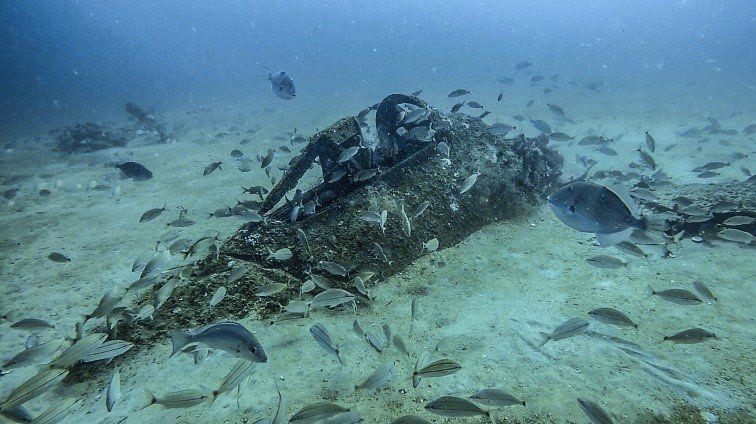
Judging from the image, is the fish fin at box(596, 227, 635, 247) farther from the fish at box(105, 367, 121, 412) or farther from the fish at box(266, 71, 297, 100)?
the fish at box(266, 71, 297, 100)

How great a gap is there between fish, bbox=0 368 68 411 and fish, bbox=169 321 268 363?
4.07ft

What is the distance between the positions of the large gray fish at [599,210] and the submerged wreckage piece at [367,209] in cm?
198

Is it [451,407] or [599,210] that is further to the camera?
[599,210]

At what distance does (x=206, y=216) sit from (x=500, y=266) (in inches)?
281

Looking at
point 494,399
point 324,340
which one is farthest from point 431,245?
point 494,399

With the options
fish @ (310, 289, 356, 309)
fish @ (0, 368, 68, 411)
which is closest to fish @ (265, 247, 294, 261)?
fish @ (310, 289, 356, 309)

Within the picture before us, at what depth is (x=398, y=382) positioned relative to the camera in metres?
3.35

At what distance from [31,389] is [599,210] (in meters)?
5.11

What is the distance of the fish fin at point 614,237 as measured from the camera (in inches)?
124

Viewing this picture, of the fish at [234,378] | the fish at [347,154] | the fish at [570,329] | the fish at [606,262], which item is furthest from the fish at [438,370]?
the fish at [347,154]

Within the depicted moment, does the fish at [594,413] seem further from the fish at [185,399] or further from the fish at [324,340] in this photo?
the fish at [185,399]

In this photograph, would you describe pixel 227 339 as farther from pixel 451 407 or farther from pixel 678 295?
pixel 678 295

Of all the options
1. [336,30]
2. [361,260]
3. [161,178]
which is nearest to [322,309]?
[361,260]

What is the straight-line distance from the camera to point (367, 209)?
5.00 meters
